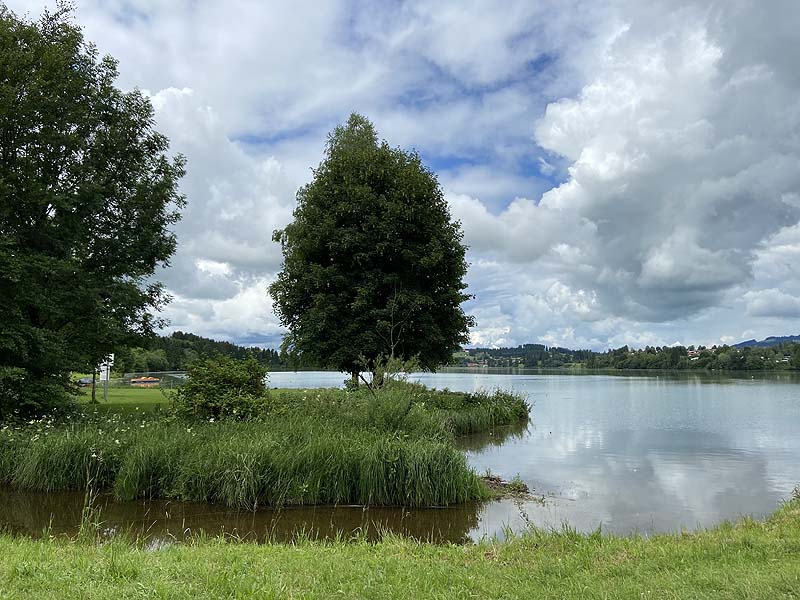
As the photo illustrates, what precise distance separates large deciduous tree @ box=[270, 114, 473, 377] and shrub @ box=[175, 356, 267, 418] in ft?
30.2

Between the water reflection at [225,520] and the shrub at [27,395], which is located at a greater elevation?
the shrub at [27,395]

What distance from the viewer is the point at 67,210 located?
18797 millimetres

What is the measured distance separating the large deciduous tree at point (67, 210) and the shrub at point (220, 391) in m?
4.03

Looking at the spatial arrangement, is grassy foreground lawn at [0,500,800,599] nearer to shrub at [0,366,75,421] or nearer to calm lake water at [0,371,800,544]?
calm lake water at [0,371,800,544]

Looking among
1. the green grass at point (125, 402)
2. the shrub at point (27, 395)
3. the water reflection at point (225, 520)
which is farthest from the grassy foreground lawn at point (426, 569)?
the green grass at point (125, 402)

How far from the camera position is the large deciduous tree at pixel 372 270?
27219 mm

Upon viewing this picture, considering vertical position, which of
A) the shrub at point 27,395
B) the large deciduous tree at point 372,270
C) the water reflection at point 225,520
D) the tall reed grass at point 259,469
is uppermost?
the large deciduous tree at point 372,270

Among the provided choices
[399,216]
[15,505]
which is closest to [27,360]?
[15,505]

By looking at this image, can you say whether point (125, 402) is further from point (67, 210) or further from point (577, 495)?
point (577, 495)

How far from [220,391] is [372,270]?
12247 millimetres

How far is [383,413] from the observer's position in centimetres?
1429

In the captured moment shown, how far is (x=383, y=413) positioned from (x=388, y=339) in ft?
43.9

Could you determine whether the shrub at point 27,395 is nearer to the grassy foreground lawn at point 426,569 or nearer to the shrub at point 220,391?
the shrub at point 220,391

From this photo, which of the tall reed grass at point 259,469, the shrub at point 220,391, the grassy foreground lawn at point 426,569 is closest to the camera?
the grassy foreground lawn at point 426,569
